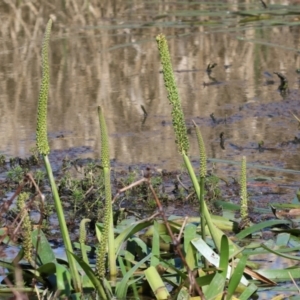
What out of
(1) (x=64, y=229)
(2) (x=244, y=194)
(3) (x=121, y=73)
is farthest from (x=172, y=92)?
(3) (x=121, y=73)

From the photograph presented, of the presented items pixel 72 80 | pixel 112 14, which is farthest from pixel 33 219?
pixel 112 14

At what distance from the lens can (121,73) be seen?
350 inches

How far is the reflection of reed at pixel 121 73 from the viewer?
6.57m

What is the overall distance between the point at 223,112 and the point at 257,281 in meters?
3.80

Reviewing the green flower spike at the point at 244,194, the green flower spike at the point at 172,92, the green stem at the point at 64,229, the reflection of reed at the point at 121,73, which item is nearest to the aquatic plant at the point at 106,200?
the green stem at the point at 64,229

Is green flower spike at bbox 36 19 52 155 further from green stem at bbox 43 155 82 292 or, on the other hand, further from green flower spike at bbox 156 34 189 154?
green flower spike at bbox 156 34 189 154

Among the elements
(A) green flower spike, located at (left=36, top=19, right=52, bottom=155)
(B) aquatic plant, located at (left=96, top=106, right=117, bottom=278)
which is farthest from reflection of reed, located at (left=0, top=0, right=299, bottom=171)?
(A) green flower spike, located at (left=36, top=19, right=52, bottom=155)

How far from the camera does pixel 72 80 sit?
28.3 feet

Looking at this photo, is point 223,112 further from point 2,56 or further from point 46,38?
point 46,38

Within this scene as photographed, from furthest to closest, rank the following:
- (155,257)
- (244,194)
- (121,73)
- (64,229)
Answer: (121,73) < (244,194) < (155,257) < (64,229)

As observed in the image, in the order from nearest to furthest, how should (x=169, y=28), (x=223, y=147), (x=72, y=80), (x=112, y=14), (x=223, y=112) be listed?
(x=223, y=147)
(x=223, y=112)
(x=72, y=80)
(x=169, y=28)
(x=112, y=14)

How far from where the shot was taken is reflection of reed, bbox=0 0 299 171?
6.57 m

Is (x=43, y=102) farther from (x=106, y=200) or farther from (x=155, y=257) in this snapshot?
(x=155, y=257)

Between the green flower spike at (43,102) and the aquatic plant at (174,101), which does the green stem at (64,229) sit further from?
the aquatic plant at (174,101)
